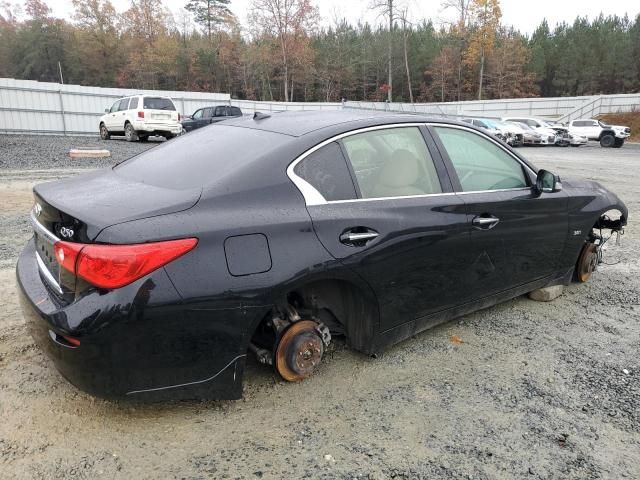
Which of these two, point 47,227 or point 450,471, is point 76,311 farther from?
point 450,471

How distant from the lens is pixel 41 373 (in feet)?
9.12

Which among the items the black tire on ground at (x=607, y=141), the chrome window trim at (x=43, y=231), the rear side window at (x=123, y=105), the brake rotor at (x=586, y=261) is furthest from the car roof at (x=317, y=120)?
the black tire on ground at (x=607, y=141)

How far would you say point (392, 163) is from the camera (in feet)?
10.0

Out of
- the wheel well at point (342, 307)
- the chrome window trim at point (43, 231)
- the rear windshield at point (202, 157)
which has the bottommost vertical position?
the wheel well at point (342, 307)

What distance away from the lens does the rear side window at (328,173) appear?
8.64 ft

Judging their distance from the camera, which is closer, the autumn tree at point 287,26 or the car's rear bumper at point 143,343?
the car's rear bumper at point 143,343

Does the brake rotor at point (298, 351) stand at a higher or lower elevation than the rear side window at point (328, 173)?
lower

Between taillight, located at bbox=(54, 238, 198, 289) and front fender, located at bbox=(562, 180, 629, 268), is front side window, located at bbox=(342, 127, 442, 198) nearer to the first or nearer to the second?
taillight, located at bbox=(54, 238, 198, 289)

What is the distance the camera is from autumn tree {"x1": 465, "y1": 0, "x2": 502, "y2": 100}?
2162 inches

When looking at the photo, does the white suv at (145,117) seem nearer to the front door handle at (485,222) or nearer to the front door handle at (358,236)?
the front door handle at (485,222)

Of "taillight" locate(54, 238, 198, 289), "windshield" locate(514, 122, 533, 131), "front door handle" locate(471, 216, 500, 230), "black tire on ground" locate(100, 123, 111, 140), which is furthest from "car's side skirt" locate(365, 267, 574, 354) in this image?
"windshield" locate(514, 122, 533, 131)

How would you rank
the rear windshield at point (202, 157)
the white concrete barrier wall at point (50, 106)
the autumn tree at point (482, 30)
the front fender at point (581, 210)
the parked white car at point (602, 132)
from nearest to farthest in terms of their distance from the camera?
1. the rear windshield at point (202, 157)
2. the front fender at point (581, 210)
3. the white concrete barrier wall at point (50, 106)
4. the parked white car at point (602, 132)
5. the autumn tree at point (482, 30)

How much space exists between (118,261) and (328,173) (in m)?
1.22

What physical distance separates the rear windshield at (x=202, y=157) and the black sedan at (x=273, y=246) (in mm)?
15
